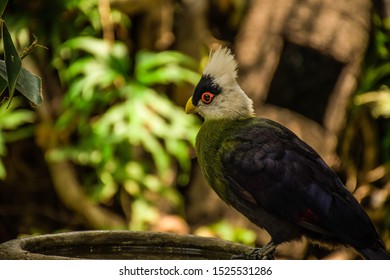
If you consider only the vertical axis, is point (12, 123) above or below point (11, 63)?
below

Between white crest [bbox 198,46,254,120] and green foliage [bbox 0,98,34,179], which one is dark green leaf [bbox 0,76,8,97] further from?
green foliage [bbox 0,98,34,179]

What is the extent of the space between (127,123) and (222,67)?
1614 millimetres

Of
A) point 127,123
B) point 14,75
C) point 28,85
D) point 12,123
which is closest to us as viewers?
point 14,75

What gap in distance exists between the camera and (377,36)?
3508 millimetres

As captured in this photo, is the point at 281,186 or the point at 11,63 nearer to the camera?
the point at 11,63

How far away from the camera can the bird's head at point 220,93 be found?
1638mm

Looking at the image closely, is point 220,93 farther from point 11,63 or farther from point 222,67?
point 11,63

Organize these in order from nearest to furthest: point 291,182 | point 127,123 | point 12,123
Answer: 1. point 291,182
2. point 127,123
3. point 12,123

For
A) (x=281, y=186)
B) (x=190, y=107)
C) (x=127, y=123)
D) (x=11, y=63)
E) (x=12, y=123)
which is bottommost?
(x=12, y=123)

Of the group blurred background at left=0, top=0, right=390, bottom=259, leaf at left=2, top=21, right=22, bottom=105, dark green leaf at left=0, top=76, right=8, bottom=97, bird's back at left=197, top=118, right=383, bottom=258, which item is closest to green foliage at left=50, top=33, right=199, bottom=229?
blurred background at left=0, top=0, right=390, bottom=259

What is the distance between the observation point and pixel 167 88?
3.46 meters

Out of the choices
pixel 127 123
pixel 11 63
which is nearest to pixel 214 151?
pixel 11 63
